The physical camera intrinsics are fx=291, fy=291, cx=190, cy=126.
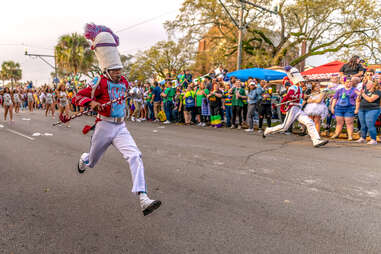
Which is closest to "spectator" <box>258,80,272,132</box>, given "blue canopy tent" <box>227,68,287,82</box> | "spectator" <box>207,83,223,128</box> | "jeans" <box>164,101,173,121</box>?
"spectator" <box>207,83,223,128</box>

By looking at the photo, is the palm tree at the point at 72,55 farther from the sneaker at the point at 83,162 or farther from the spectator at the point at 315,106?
the sneaker at the point at 83,162

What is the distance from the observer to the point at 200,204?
3795 millimetres

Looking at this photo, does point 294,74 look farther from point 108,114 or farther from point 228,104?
point 108,114

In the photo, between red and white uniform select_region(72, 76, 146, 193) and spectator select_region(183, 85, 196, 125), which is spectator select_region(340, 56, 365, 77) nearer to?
spectator select_region(183, 85, 196, 125)

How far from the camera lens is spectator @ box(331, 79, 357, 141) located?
8.88 metres

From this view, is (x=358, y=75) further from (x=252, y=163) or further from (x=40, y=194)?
(x=40, y=194)

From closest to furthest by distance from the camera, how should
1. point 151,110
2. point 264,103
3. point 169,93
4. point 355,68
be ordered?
1. point 355,68
2. point 264,103
3. point 169,93
4. point 151,110

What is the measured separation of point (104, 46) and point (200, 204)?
2499 millimetres

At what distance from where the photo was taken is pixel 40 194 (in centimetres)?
428

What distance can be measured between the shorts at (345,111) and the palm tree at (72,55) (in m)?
38.2

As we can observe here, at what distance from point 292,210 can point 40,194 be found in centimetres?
→ 353

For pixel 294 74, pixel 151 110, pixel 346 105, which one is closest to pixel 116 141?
pixel 294 74

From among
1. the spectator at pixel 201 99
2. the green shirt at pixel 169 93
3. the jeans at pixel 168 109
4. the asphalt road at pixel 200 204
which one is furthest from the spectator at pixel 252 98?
the jeans at pixel 168 109

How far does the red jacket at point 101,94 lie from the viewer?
388cm
